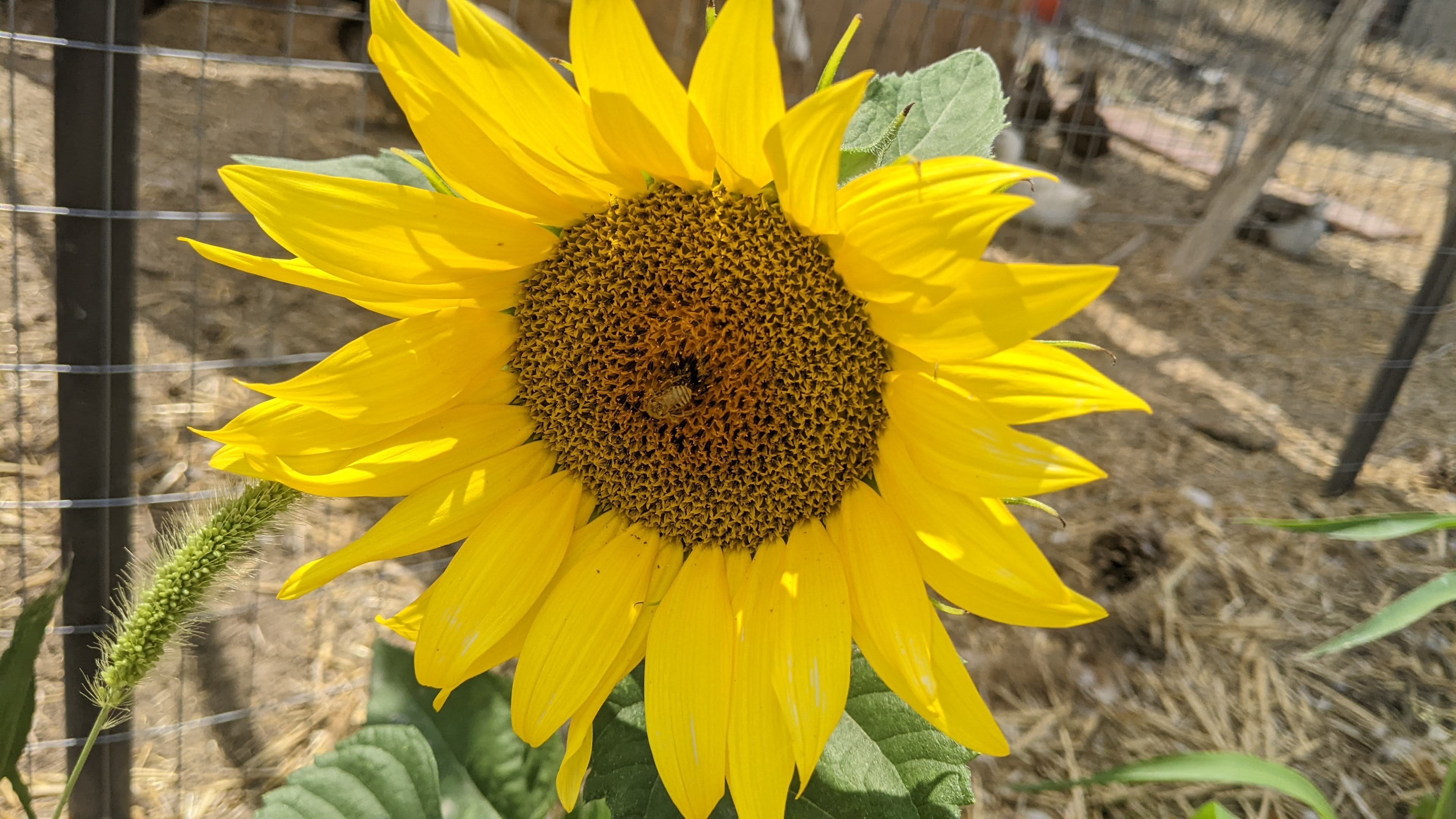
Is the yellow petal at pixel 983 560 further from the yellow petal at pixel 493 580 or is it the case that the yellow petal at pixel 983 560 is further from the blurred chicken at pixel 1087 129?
the blurred chicken at pixel 1087 129

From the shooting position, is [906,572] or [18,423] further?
[18,423]

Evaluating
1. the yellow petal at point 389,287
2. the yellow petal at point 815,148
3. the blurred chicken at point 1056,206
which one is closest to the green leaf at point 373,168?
the yellow petal at point 389,287

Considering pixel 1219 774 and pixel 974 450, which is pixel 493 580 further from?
pixel 1219 774

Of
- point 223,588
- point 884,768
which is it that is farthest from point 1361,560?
point 223,588

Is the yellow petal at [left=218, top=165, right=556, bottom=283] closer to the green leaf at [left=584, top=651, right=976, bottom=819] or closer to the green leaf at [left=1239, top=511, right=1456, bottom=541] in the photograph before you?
the green leaf at [left=584, top=651, right=976, bottom=819]

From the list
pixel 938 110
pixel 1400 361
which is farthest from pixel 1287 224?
pixel 938 110

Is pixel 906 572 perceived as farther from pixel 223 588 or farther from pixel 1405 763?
pixel 1405 763
